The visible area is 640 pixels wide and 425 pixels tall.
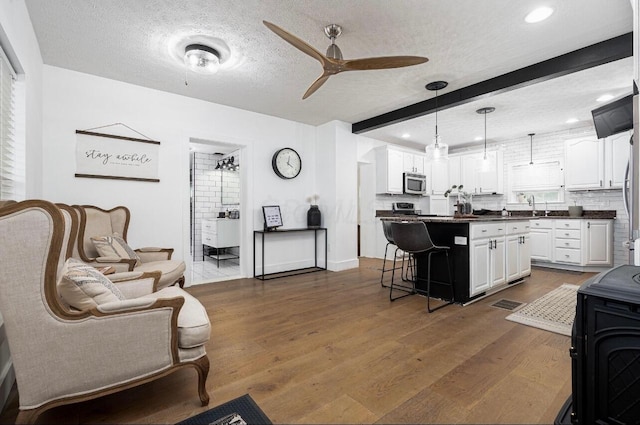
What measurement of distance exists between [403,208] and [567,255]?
2.84 m

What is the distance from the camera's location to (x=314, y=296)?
11.6ft

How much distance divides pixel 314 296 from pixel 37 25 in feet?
11.8

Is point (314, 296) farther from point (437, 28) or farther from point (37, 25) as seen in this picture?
point (37, 25)

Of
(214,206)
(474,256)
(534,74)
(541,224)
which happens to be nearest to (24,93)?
(214,206)

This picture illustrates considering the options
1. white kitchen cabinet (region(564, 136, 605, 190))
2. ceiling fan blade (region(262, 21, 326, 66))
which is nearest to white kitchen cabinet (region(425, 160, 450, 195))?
white kitchen cabinet (region(564, 136, 605, 190))

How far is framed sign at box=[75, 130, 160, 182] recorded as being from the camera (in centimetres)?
335

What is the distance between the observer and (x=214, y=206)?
650cm

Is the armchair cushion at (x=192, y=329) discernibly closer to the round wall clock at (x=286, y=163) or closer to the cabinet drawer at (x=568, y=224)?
the round wall clock at (x=286, y=163)

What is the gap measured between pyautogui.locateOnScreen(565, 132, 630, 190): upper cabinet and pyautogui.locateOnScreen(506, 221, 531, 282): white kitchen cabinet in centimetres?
191

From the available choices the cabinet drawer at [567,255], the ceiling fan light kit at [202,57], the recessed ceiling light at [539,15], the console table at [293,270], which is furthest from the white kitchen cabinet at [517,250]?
the ceiling fan light kit at [202,57]

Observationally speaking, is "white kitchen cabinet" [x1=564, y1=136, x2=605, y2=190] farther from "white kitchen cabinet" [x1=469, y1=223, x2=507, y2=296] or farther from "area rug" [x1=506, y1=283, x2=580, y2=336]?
"white kitchen cabinet" [x1=469, y1=223, x2=507, y2=296]

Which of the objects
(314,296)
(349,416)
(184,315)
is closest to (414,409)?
(349,416)

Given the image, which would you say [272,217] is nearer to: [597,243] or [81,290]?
[81,290]

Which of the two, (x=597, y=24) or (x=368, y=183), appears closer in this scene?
(x=597, y=24)
